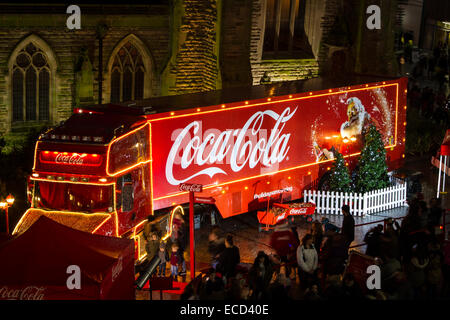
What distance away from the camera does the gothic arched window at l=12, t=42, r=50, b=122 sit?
82.2ft

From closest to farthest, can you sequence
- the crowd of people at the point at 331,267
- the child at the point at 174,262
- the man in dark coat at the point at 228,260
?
the crowd of people at the point at 331,267, the man in dark coat at the point at 228,260, the child at the point at 174,262

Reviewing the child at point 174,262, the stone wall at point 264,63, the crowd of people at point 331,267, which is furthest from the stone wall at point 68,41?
Result: the crowd of people at point 331,267

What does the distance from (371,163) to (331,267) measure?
6.93 m

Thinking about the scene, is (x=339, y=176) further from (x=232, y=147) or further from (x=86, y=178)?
(x=86, y=178)

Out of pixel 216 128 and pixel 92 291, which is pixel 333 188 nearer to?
pixel 216 128

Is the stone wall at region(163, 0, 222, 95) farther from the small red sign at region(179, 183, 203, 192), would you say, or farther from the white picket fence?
the small red sign at region(179, 183, 203, 192)

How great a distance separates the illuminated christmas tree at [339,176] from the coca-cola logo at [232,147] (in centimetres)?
173

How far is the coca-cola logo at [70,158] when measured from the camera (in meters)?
15.5

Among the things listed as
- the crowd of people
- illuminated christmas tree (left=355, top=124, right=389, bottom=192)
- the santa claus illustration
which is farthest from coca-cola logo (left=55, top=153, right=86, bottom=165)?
illuminated christmas tree (left=355, top=124, right=389, bottom=192)

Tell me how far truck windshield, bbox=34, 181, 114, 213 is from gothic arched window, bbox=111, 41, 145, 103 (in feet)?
39.2

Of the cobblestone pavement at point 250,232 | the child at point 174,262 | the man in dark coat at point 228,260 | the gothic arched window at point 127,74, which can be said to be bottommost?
the cobblestone pavement at point 250,232

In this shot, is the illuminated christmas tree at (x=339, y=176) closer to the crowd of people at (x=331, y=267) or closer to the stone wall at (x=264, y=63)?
the crowd of people at (x=331, y=267)

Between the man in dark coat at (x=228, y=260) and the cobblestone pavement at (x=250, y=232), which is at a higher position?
the man in dark coat at (x=228, y=260)
